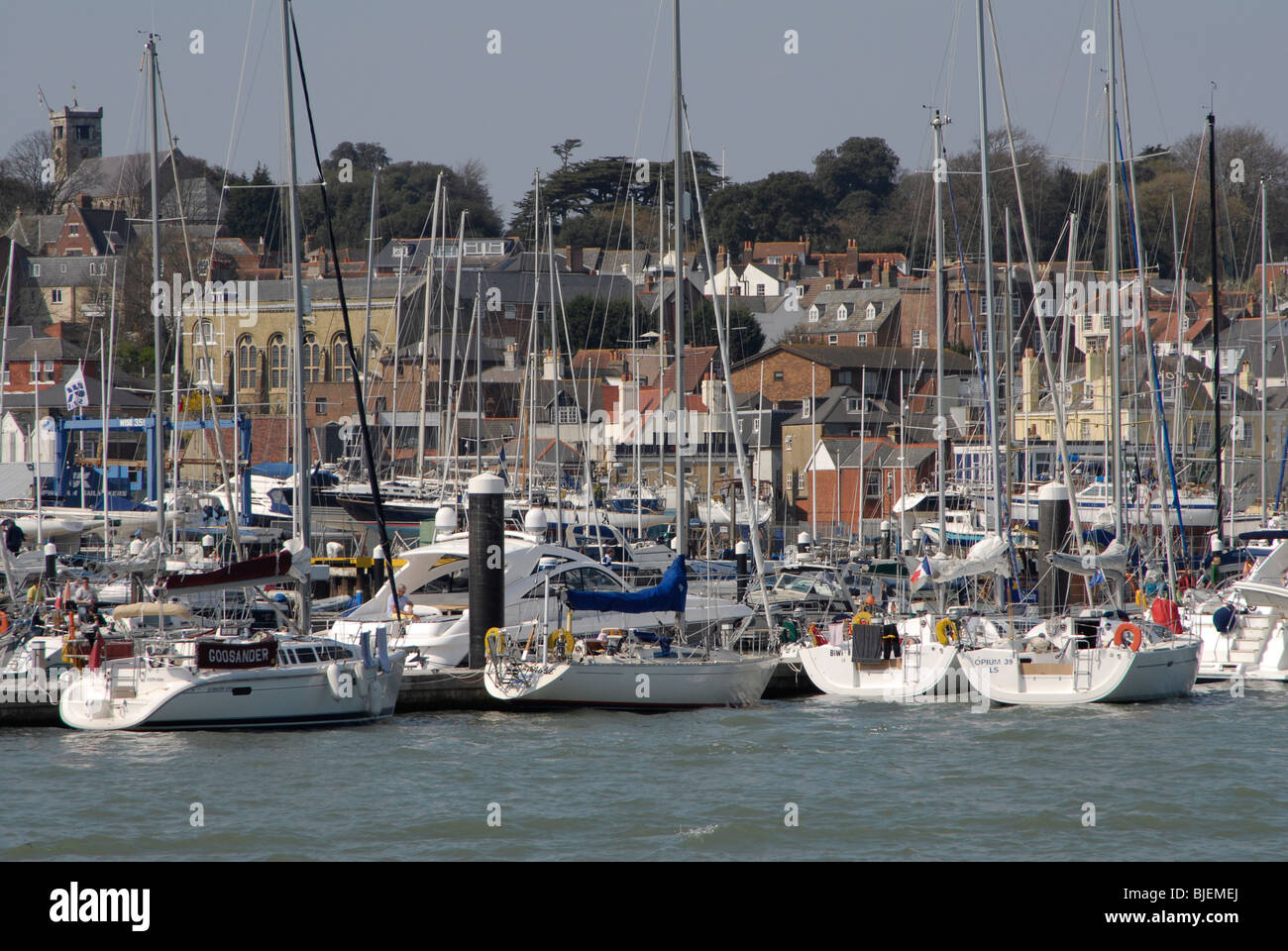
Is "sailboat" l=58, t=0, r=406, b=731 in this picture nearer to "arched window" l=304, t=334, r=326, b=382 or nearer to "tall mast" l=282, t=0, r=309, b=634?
"tall mast" l=282, t=0, r=309, b=634

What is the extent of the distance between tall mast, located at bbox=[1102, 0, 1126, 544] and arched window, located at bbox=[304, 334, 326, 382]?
6273 centimetres

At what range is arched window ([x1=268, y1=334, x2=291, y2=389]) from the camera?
3565 inches

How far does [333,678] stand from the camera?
2197 centimetres

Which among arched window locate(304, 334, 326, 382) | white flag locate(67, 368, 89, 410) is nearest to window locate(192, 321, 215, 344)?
white flag locate(67, 368, 89, 410)

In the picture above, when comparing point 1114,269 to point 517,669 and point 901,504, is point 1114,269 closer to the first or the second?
point 517,669

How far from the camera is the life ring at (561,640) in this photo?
23.6m

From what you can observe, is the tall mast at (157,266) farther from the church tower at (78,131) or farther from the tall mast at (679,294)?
the church tower at (78,131)

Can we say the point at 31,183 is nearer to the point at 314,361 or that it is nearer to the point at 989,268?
the point at 314,361

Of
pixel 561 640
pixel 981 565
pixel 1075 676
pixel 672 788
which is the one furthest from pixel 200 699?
pixel 981 565

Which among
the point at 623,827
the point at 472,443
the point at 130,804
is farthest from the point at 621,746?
the point at 472,443

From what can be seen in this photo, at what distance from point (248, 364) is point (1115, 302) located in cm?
6978

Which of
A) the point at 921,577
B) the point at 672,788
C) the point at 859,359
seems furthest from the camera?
the point at 859,359
